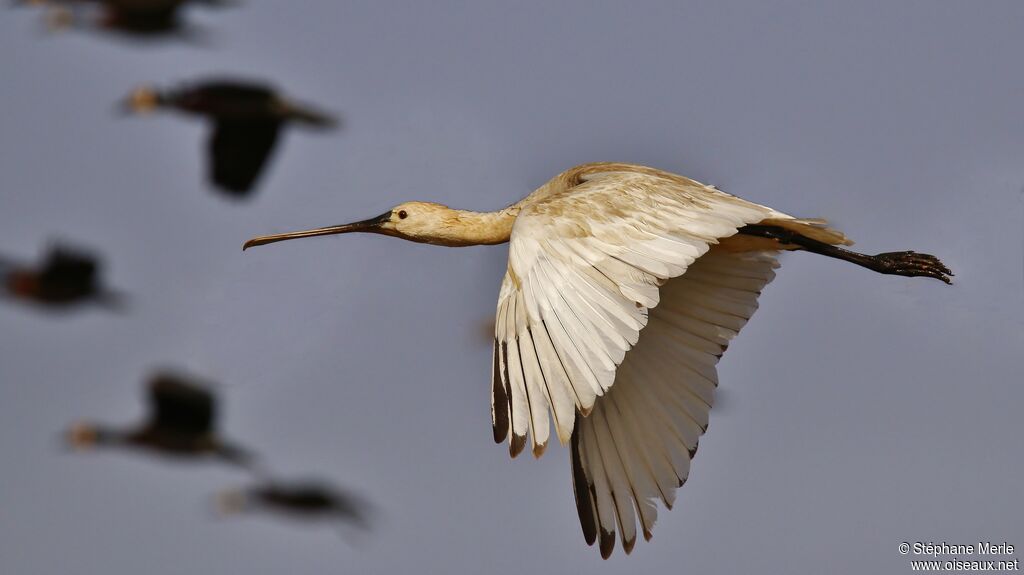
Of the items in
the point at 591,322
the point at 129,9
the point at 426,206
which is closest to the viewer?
the point at 591,322

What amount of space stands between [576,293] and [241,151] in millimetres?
7689

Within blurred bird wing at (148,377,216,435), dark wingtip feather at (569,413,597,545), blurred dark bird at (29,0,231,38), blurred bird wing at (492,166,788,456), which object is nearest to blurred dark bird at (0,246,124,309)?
blurred bird wing at (148,377,216,435)

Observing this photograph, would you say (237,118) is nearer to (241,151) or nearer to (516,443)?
(241,151)

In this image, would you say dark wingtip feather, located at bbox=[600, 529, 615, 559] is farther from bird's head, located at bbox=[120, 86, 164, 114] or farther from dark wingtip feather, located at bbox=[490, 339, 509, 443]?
bird's head, located at bbox=[120, 86, 164, 114]

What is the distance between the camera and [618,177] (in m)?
13.0

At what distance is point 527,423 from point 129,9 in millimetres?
8105

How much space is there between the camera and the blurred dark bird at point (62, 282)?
17.8 metres

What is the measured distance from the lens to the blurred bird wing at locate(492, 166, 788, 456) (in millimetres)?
10969

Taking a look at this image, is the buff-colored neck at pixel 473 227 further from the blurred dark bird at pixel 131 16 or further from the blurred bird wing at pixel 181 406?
the blurred dark bird at pixel 131 16

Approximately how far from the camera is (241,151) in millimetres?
18125

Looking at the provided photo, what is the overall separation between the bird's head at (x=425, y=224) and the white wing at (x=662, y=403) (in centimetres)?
190

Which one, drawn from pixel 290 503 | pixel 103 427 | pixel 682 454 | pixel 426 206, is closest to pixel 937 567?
pixel 682 454

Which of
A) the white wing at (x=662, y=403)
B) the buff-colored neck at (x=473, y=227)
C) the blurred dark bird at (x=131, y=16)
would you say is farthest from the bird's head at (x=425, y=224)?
the blurred dark bird at (x=131, y=16)

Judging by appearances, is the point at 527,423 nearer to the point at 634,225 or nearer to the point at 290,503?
the point at 634,225
